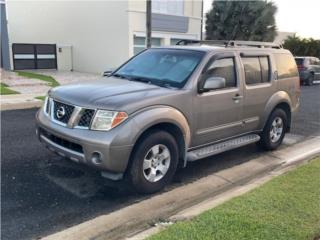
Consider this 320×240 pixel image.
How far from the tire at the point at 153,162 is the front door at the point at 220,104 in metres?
0.56

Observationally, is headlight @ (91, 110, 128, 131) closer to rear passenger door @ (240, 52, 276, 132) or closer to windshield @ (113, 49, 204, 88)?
windshield @ (113, 49, 204, 88)

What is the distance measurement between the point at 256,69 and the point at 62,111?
10.7 feet

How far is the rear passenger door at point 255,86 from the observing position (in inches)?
240

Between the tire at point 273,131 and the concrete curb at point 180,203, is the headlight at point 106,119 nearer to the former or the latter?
the concrete curb at point 180,203

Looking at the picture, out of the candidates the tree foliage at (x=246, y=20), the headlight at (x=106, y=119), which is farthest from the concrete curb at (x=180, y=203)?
the tree foliage at (x=246, y=20)

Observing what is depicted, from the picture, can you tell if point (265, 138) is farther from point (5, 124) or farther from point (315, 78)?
point (315, 78)

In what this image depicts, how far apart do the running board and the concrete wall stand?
16440mm

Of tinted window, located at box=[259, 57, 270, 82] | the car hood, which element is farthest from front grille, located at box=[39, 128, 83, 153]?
tinted window, located at box=[259, 57, 270, 82]

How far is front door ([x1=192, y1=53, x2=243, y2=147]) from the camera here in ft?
17.5

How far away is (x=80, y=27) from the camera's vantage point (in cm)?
2548

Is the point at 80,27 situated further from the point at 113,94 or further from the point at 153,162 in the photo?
the point at 153,162

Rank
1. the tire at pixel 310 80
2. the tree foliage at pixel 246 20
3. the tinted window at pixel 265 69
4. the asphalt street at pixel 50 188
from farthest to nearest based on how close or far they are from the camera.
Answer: the tree foliage at pixel 246 20 → the tire at pixel 310 80 → the tinted window at pixel 265 69 → the asphalt street at pixel 50 188

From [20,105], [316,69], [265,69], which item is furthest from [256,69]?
[316,69]

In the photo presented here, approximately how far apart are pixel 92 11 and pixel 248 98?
65.2ft
